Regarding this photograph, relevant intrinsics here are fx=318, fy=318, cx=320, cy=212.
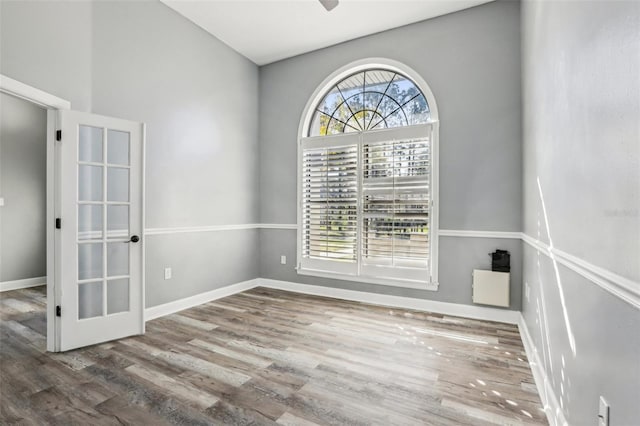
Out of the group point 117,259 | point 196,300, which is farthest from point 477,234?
point 117,259

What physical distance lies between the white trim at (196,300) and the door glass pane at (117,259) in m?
0.66

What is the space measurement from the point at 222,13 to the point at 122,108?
1555mm

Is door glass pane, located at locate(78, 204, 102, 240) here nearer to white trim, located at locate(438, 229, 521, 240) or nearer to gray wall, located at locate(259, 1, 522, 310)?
gray wall, located at locate(259, 1, 522, 310)

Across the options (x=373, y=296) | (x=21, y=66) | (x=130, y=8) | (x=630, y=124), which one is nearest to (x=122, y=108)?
(x=21, y=66)

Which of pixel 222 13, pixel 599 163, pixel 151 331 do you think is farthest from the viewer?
pixel 222 13

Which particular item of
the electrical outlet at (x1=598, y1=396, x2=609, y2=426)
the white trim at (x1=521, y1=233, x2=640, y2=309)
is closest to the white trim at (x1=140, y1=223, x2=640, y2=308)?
the white trim at (x1=521, y1=233, x2=640, y2=309)

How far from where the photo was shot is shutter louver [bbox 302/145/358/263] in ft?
13.4

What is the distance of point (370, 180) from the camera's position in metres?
3.95

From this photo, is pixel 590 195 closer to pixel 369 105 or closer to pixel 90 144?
pixel 369 105

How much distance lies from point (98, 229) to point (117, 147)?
746mm

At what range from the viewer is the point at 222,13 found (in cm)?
358

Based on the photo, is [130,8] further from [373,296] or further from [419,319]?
[419,319]

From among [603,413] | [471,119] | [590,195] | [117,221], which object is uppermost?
[471,119]

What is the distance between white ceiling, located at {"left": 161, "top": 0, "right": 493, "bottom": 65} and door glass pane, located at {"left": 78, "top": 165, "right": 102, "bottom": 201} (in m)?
2.06
